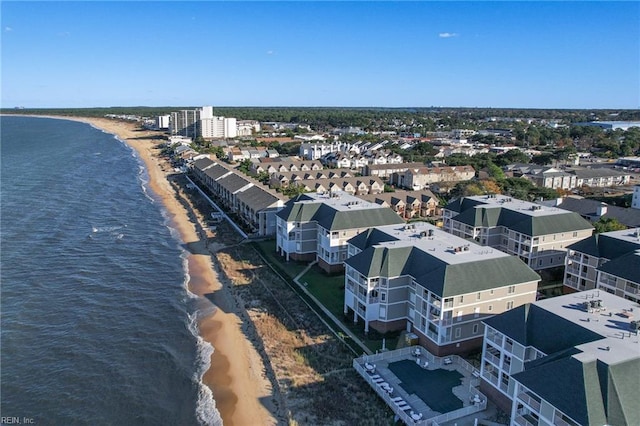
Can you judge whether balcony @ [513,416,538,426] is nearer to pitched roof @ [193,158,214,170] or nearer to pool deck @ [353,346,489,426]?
pool deck @ [353,346,489,426]

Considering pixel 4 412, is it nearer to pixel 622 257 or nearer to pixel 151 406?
pixel 151 406

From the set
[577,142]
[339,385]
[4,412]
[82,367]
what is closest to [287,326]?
[339,385]

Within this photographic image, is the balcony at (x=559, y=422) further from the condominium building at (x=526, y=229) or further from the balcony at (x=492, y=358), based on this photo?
the condominium building at (x=526, y=229)

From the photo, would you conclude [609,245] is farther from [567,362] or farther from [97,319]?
[97,319]

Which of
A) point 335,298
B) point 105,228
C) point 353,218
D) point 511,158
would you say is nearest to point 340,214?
point 353,218

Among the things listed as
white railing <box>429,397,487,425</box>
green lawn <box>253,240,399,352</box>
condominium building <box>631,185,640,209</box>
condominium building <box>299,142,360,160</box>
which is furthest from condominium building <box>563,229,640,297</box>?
condominium building <box>299,142,360,160</box>

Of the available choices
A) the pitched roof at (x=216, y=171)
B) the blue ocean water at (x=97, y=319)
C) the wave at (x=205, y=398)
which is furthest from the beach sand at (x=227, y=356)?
the pitched roof at (x=216, y=171)
